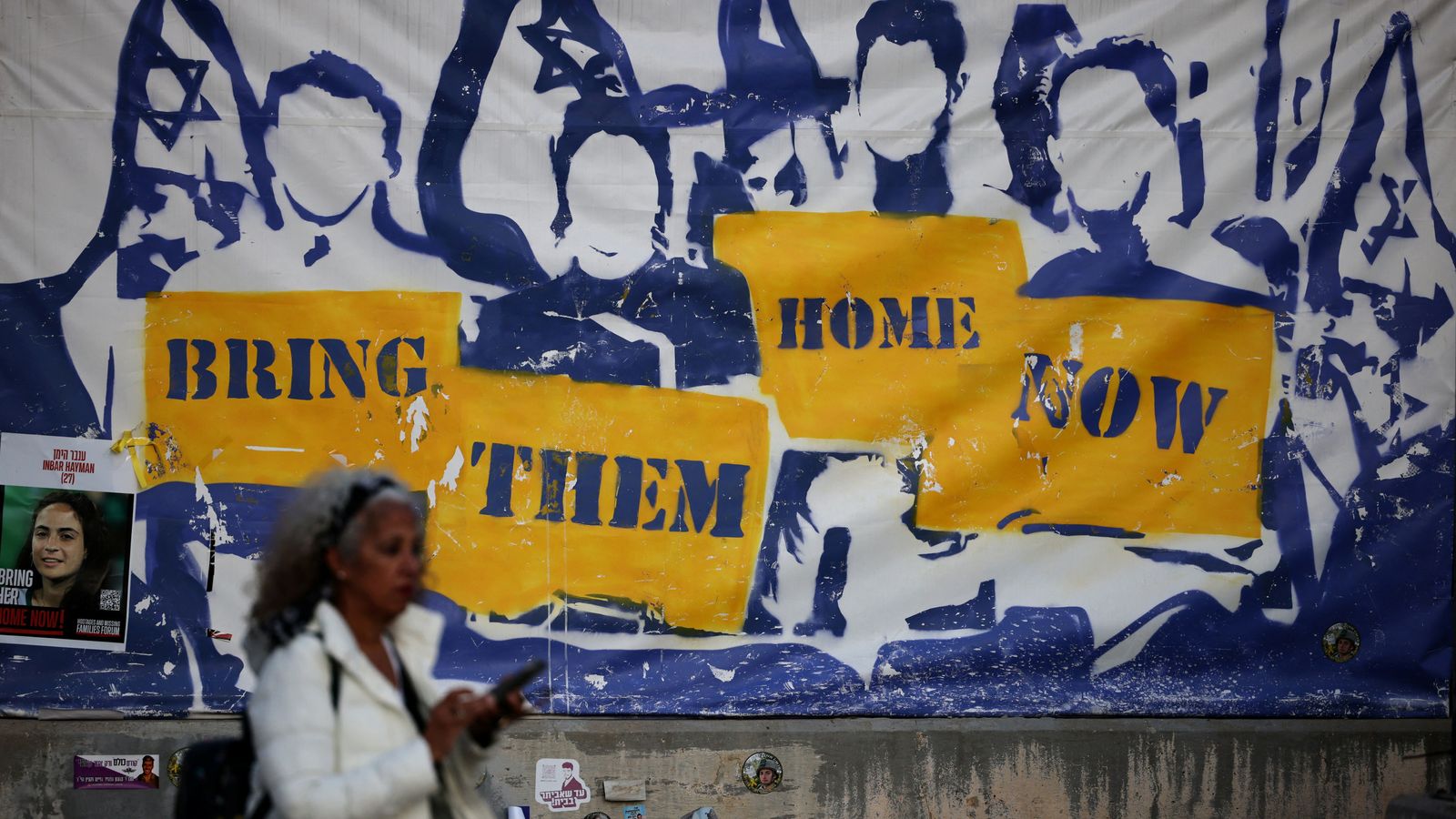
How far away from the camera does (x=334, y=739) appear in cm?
262

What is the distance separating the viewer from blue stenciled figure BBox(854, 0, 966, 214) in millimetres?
5250

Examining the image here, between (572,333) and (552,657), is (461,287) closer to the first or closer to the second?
(572,333)

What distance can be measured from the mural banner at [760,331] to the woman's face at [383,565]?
2402mm

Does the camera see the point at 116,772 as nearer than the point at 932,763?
Yes

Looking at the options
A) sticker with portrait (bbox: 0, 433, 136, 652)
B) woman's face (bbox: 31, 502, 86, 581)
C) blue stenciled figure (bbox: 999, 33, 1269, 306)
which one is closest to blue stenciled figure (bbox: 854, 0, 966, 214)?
blue stenciled figure (bbox: 999, 33, 1269, 306)

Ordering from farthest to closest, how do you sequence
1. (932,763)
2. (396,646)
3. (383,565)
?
(932,763) → (396,646) → (383,565)

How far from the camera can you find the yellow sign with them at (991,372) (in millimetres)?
5230

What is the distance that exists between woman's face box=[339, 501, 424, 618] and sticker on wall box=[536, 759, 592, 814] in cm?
257

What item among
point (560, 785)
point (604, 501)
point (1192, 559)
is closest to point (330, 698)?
point (604, 501)

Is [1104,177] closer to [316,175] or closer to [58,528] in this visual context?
[316,175]

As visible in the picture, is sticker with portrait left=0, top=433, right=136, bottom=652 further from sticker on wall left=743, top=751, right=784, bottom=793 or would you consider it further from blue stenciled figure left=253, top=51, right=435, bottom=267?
sticker on wall left=743, top=751, right=784, bottom=793

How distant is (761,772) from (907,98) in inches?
104

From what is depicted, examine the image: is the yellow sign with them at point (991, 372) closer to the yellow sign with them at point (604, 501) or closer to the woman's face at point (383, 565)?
the yellow sign with them at point (604, 501)

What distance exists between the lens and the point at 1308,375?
17.5ft
